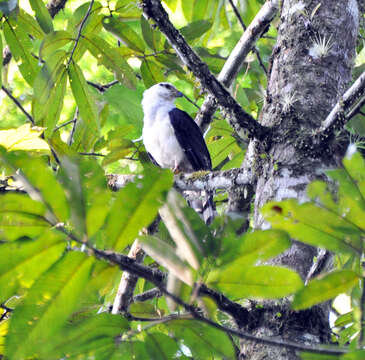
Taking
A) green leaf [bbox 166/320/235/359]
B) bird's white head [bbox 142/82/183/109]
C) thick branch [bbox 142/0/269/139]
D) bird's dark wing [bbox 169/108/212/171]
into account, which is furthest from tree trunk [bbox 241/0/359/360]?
bird's white head [bbox 142/82/183/109]

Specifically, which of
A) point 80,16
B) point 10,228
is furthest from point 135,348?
point 80,16

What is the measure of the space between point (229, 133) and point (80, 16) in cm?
121

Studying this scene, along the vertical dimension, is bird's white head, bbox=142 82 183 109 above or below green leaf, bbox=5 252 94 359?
above

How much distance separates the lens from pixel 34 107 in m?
3.13

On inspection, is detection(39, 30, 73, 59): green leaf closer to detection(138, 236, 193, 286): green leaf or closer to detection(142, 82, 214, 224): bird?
detection(138, 236, 193, 286): green leaf

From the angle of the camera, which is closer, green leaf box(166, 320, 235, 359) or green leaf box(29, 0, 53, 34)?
green leaf box(166, 320, 235, 359)

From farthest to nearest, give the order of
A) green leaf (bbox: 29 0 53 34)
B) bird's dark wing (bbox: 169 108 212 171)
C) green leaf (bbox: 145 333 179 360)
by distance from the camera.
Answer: bird's dark wing (bbox: 169 108 212 171), green leaf (bbox: 29 0 53 34), green leaf (bbox: 145 333 179 360)

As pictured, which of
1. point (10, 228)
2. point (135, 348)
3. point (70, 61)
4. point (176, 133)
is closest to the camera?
point (10, 228)

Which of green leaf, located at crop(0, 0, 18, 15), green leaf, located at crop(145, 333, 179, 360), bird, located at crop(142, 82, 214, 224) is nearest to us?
green leaf, located at crop(145, 333, 179, 360)

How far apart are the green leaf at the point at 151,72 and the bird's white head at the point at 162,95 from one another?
79.9 inches

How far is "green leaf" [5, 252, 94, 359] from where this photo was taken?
3.92ft

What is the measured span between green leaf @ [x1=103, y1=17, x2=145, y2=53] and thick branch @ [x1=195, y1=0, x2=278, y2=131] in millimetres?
592

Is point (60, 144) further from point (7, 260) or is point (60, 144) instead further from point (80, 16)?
point (7, 260)

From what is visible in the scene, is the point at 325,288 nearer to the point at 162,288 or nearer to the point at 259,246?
the point at 259,246
